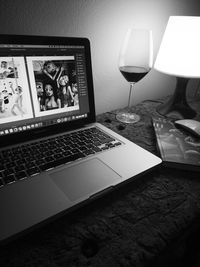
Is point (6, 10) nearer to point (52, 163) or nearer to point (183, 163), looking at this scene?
point (52, 163)

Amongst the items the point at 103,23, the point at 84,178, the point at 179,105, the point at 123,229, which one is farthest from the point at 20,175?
the point at 179,105

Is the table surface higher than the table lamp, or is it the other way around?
the table lamp

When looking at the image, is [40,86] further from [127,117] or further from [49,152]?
[127,117]

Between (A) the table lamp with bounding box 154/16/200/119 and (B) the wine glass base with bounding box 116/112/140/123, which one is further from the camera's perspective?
(B) the wine glass base with bounding box 116/112/140/123

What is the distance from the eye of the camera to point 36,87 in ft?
1.86

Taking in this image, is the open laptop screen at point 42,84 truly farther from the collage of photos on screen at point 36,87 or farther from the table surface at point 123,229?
the table surface at point 123,229

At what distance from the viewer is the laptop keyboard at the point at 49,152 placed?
0.46 metres

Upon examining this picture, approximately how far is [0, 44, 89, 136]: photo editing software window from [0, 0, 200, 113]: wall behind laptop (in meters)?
0.11

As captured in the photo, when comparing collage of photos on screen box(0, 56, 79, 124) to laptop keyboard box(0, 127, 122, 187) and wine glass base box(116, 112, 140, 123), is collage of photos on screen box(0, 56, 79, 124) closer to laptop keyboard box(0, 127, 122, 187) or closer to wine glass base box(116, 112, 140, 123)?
laptop keyboard box(0, 127, 122, 187)

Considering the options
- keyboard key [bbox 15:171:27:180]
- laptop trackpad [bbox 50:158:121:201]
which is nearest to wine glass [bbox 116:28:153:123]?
laptop trackpad [bbox 50:158:121:201]

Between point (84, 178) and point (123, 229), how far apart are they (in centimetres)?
14

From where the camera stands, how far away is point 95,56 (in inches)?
30.4

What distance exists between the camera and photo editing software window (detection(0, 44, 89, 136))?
523 millimetres

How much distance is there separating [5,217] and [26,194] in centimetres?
6
